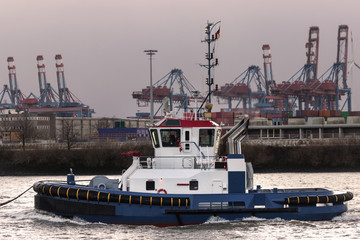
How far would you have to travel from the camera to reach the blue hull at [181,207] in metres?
24.5

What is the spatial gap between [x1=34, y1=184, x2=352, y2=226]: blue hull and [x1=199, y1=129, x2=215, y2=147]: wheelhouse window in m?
2.30

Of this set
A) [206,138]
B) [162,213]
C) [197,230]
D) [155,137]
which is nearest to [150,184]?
[162,213]

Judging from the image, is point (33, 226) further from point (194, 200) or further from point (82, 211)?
point (194, 200)

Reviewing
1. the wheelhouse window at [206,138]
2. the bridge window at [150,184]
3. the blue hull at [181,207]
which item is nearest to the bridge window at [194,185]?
the blue hull at [181,207]

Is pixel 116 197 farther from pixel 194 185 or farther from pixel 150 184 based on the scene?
pixel 194 185

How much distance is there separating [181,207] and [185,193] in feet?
2.51

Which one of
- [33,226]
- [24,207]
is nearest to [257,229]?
[33,226]

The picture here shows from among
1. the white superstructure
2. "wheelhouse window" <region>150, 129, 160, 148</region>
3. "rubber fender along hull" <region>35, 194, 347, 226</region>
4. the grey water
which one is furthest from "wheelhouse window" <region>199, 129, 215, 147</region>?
the grey water

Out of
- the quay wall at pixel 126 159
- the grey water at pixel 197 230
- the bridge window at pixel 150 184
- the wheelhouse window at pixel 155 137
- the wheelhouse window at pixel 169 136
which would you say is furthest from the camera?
the quay wall at pixel 126 159

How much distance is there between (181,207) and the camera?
2461 centimetres

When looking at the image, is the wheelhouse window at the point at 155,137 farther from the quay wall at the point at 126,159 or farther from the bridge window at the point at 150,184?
the quay wall at the point at 126,159

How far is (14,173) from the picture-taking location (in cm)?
6197

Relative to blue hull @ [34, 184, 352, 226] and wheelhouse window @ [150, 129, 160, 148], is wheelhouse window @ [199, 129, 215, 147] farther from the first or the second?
blue hull @ [34, 184, 352, 226]

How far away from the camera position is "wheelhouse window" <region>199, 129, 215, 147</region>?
26266 millimetres
